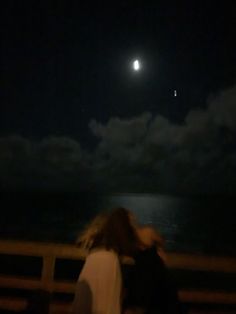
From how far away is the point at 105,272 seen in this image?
2707mm

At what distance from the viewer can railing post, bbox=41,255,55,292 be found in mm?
3680

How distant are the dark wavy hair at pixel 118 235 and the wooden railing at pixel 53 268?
0.75 meters

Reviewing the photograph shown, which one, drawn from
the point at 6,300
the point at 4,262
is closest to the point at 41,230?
the point at 4,262

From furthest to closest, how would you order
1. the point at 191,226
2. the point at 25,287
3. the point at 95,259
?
the point at 191,226
the point at 25,287
the point at 95,259

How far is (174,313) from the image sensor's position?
2814 millimetres

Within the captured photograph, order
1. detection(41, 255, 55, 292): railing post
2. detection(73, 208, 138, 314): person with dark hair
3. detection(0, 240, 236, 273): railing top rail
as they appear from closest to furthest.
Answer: detection(73, 208, 138, 314): person with dark hair, detection(0, 240, 236, 273): railing top rail, detection(41, 255, 55, 292): railing post

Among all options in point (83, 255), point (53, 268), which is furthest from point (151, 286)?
point (53, 268)

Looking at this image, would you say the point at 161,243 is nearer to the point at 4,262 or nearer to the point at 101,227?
the point at 101,227

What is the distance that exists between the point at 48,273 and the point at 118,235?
1.25 metres

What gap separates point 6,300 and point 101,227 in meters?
1.66

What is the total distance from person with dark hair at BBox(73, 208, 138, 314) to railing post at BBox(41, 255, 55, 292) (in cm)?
98

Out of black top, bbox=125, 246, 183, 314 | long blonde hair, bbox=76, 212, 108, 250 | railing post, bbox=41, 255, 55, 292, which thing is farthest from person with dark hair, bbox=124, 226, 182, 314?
railing post, bbox=41, 255, 55, 292

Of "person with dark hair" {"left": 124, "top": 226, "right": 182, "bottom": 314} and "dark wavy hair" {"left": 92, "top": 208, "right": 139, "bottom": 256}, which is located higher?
"dark wavy hair" {"left": 92, "top": 208, "right": 139, "bottom": 256}

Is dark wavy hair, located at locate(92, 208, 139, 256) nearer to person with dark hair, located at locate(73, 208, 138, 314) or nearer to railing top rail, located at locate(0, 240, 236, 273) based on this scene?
person with dark hair, located at locate(73, 208, 138, 314)
